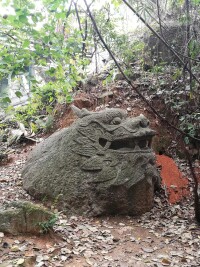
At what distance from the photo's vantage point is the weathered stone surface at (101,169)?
4.97m

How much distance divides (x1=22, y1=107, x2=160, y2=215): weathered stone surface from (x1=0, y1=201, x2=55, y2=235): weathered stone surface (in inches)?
42.8

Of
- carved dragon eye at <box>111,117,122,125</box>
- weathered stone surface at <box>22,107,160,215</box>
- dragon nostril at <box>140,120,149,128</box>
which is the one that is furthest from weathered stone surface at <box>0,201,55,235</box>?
dragon nostril at <box>140,120,149,128</box>

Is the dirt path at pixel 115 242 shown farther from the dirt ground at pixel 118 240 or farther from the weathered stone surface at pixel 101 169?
the weathered stone surface at pixel 101 169

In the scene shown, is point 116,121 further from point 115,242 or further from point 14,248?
point 14,248

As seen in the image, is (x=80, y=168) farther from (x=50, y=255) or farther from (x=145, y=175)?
(x=50, y=255)

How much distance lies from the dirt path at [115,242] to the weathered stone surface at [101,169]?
0.93 feet

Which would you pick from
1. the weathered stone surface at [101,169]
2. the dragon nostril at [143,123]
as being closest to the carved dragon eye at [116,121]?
the weathered stone surface at [101,169]

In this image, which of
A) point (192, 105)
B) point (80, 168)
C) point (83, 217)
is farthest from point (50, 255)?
point (192, 105)

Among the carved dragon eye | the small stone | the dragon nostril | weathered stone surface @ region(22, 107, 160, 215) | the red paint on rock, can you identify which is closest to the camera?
the small stone

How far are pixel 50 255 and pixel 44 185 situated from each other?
6.52 ft

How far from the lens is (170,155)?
24.1ft

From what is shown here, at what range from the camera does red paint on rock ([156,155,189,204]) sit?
232 inches

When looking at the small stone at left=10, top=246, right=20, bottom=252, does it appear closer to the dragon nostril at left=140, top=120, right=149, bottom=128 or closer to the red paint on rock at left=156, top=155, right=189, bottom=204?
the dragon nostril at left=140, top=120, right=149, bottom=128

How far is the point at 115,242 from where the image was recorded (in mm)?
4230
